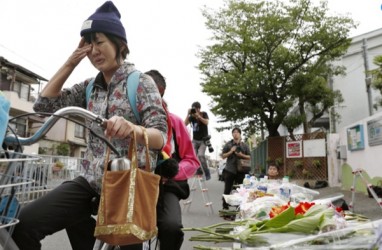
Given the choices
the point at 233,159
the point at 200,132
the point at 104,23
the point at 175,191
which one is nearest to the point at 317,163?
the point at 233,159

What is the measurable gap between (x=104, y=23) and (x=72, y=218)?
3.45ft

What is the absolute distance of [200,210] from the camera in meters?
7.89

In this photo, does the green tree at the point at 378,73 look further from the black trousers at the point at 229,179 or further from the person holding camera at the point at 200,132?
the person holding camera at the point at 200,132

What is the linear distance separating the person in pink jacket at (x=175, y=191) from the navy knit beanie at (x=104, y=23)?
65cm

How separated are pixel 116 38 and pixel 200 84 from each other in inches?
793

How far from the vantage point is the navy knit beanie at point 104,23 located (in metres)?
1.99

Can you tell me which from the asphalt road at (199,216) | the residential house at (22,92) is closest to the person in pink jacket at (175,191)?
the asphalt road at (199,216)

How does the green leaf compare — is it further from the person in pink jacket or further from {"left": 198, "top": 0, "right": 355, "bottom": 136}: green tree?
{"left": 198, "top": 0, "right": 355, "bottom": 136}: green tree

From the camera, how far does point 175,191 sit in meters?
2.38

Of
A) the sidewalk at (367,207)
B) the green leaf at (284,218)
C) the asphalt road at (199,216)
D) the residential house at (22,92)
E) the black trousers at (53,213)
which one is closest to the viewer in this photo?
the black trousers at (53,213)

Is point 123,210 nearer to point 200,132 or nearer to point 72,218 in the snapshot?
point 72,218

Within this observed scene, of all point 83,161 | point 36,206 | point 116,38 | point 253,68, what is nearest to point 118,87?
point 116,38

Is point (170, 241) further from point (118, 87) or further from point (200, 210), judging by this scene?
point (200, 210)

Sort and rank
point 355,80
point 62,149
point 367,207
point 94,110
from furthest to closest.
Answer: point 62,149 → point 355,80 → point 367,207 → point 94,110
